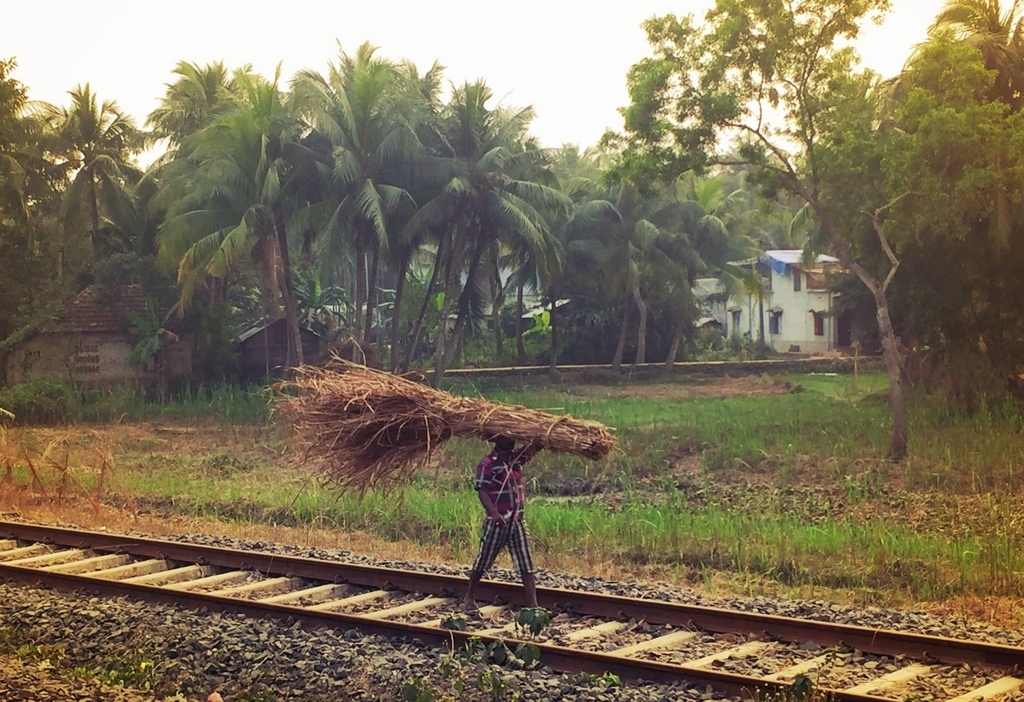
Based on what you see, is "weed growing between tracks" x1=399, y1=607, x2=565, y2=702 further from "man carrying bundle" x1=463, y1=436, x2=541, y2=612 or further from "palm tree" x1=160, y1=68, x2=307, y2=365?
"palm tree" x1=160, y1=68, x2=307, y2=365

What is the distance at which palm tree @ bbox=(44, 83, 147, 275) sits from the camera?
38.8 meters

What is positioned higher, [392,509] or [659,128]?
[659,128]

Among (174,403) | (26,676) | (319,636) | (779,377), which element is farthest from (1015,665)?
(779,377)

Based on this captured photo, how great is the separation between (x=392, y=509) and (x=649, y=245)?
28749 millimetres

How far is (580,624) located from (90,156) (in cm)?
3731

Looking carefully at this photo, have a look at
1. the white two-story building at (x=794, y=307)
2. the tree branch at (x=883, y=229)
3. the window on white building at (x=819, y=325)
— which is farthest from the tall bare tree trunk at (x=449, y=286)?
the window on white building at (x=819, y=325)

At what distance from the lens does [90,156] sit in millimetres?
39938

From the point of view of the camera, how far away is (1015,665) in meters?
6.49

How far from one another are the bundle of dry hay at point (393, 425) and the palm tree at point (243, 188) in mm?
20535

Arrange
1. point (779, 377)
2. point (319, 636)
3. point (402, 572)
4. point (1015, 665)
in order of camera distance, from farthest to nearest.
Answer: point (779, 377), point (402, 572), point (319, 636), point (1015, 665)

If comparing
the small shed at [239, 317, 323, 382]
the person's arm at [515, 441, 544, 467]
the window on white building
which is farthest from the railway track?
the window on white building

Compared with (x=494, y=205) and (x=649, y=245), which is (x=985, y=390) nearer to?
(x=494, y=205)

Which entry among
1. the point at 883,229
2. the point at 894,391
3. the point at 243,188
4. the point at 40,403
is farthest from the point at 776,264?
the point at 40,403

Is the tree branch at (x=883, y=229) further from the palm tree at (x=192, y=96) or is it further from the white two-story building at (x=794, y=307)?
the white two-story building at (x=794, y=307)
